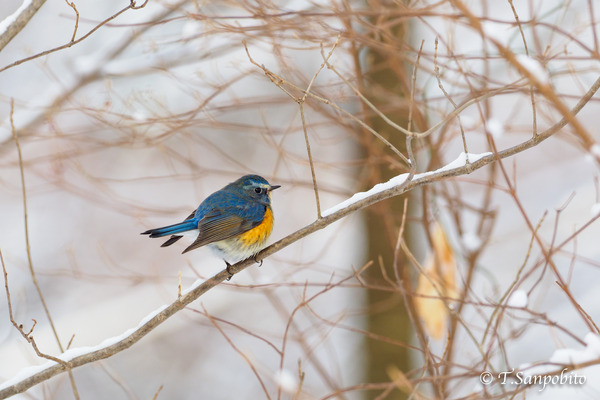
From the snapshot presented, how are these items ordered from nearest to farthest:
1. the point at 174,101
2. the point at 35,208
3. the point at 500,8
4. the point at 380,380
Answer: the point at 380,380
the point at 174,101
the point at 500,8
the point at 35,208

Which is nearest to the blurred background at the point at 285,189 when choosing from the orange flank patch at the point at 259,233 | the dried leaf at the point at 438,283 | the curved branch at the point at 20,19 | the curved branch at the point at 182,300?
the dried leaf at the point at 438,283

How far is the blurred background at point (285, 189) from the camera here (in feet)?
17.2

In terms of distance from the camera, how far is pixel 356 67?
5145mm

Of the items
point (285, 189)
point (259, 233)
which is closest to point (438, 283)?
point (259, 233)

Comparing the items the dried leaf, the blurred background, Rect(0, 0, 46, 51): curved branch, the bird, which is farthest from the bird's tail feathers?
the dried leaf

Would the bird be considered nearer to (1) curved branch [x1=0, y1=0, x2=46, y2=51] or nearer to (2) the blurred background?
(2) the blurred background

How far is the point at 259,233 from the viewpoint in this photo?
17.1ft

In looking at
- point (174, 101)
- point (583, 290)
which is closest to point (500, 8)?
point (583, 290)

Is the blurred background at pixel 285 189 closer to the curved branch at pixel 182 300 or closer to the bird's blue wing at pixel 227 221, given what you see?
the curved branch at pixel 182 300

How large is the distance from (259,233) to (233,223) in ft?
0.74

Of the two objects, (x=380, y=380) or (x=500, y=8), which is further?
(x=500, y=8)

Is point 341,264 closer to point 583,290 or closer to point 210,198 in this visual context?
point 583,290

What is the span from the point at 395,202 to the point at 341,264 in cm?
310

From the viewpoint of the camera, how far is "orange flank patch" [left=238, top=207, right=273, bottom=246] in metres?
5.06
